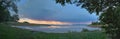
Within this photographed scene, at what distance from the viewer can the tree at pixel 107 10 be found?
51.5 feet

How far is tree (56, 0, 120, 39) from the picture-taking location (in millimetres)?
15701

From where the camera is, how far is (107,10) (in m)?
16.1

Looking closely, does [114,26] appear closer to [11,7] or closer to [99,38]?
[99,38]

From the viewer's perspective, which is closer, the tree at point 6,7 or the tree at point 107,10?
the tree at point 107,10

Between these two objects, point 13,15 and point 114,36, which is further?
point 13,15

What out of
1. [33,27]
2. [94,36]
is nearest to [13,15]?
[33,27]

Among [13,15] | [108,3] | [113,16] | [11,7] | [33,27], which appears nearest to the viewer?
[113,16]

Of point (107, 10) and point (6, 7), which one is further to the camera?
point (6, 7)

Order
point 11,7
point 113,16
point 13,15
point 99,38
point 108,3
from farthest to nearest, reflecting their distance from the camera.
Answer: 1. point 13,15
2. point 11,7
3. point 99,38
4. point 108,3
5. point 113,16

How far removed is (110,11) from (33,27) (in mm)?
33936

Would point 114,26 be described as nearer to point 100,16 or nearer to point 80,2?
point 100,16

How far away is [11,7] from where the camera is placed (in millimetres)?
38219

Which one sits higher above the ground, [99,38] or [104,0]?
[104,0]

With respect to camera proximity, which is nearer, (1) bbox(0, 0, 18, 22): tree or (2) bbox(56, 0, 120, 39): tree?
(2) bbox(56, 0, 120, 39): tree
